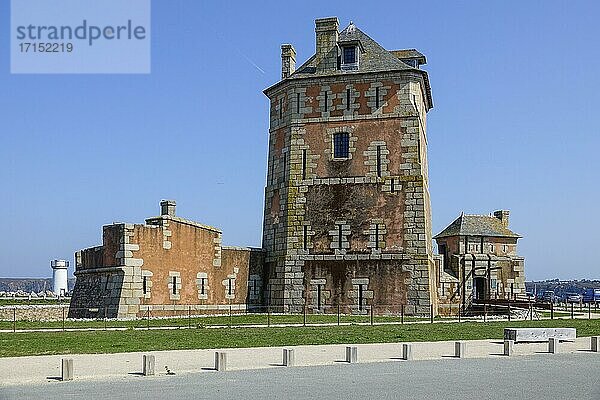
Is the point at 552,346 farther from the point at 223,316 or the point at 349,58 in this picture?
the point at 349,58

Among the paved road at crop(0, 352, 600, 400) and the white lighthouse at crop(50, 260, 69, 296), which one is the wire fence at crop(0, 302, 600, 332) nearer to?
the paved road at crop(0, 352, 600, 400)

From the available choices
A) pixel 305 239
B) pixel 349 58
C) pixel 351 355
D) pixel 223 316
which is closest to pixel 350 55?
pixel 349 58

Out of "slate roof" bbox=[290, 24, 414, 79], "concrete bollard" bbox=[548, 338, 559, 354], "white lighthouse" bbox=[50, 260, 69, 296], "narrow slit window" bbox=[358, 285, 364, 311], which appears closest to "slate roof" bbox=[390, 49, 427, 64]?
"slate roof" bbox=[290, 24, 414, 79]

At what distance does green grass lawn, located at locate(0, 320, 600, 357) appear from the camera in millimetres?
20359

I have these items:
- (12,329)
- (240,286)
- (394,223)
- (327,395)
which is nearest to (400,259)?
(394,223)

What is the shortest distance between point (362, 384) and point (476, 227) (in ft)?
151

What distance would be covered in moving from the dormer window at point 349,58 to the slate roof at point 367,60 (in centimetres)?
31

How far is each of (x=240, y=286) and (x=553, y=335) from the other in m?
17.2

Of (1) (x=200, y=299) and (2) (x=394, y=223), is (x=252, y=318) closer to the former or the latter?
(1) (x=200, y=299)

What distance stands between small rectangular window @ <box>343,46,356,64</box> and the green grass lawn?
46.1 ft

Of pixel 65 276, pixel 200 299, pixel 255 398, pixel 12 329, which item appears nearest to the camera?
pixel 255 398

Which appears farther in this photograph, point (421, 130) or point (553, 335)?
point (421, 130)

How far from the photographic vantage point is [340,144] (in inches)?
1469

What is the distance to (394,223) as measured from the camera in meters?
A: 36.1
